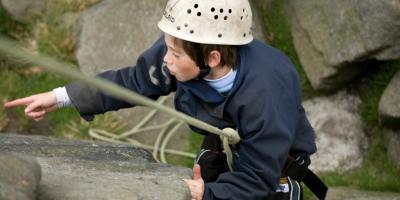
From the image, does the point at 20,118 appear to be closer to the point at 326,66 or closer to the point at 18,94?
the point at 18,94

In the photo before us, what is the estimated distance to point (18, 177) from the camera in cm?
239

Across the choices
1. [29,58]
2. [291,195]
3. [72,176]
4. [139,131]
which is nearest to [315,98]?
[139,131]

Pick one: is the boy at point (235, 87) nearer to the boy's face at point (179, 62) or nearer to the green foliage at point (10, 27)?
the boy's face at point (179, 62)

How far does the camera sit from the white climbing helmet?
9.82ft

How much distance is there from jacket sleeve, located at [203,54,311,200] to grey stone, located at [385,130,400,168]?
208 centimetres

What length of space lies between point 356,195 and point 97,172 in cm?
229

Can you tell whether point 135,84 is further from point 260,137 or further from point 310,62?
point 310,62

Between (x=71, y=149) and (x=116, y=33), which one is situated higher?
(x=71, y=149)

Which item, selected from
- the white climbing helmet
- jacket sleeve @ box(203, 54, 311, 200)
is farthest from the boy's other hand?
jacket sleeve @ box(203, 54, 311, 200)

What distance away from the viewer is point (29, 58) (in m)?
1.83

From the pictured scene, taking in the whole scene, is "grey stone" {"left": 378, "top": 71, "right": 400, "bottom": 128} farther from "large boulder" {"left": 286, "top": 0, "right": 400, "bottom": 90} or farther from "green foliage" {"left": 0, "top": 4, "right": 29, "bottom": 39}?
"green foliage" {"left": 0, "top": 4, "right": 29, "bottom": 39}

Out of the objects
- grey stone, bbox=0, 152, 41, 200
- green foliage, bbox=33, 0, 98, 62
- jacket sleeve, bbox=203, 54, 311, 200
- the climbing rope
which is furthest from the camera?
green foliage, bbox=33, 0, 98, 62

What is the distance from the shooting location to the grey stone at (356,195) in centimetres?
473

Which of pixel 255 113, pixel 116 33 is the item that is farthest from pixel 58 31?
pixel 255 113
